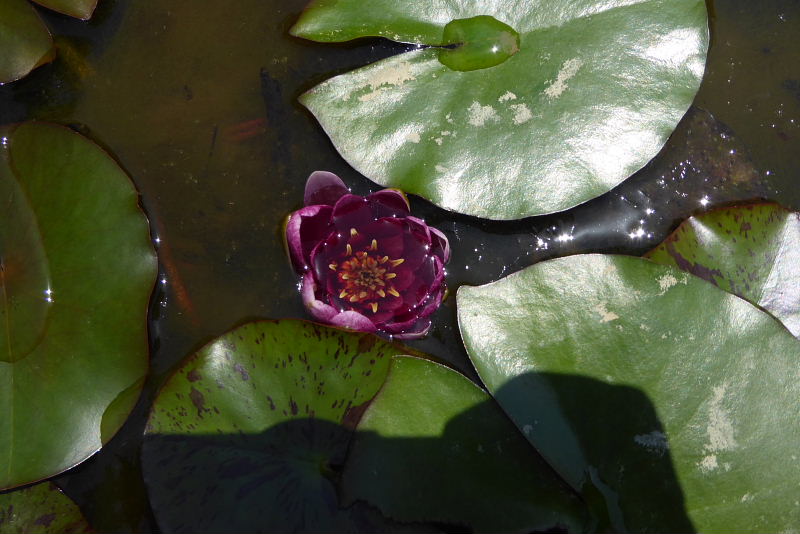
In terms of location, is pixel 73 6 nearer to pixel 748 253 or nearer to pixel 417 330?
pixel 417 330

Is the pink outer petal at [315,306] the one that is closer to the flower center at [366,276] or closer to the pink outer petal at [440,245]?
the flower center at [366,276]


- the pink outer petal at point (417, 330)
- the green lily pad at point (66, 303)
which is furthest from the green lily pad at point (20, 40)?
the pink outer petal at point (417, 330)

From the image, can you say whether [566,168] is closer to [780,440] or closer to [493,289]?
[493,289]

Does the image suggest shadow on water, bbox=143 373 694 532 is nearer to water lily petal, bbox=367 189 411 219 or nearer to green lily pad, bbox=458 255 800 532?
green lily pad, bbox=458 255 800 532

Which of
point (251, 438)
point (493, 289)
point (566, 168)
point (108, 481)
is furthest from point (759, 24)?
point (108, 481)

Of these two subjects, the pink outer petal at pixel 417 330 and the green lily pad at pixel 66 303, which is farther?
the pink outer petal at pixel 417 330
